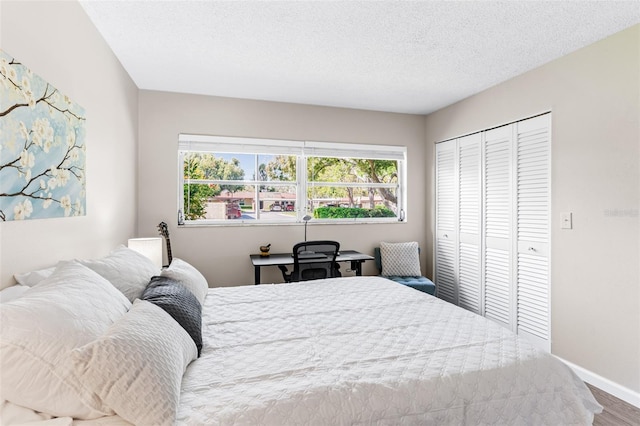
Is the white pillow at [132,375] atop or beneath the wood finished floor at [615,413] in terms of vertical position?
atop

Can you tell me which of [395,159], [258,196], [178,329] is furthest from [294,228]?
[178,329]

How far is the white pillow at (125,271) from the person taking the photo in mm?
1802

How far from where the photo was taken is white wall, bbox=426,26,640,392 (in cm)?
240

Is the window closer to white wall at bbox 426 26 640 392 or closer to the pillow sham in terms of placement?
white wall at bbox 426 26 640 392

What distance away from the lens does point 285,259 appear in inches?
148

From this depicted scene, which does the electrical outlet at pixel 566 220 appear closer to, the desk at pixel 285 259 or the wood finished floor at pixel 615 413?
the wood finished floor at pixel 615 413

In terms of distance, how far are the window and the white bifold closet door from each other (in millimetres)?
746

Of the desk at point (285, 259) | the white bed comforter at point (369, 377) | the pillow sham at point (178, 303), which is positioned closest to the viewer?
the white bed comforter at point (369, 377)

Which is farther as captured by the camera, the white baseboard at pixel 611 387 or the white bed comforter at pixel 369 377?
the white baseboard at pixel 611 387

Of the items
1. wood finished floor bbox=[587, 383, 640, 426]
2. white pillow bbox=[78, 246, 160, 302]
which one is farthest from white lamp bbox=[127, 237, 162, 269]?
wood finished floor bbox=[587, 383, 640, 426]

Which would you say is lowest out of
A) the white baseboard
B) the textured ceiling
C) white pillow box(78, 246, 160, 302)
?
the white baseboard

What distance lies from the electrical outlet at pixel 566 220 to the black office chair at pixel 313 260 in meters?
1.97

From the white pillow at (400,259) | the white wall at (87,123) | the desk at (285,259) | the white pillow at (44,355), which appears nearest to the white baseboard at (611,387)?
the white pillow at (400,259)

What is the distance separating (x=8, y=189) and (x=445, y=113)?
419cm
